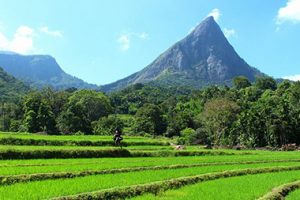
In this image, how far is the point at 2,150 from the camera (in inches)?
938

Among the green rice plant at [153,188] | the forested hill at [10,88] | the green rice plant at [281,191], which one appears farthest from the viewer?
the forested hill at [10,88]

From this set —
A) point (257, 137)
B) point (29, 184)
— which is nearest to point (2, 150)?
point (29, 184)

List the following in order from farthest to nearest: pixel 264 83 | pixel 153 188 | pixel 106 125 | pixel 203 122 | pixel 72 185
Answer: pixel 264 83, pixel 106 125, pixel 203 122, pixel 153 188, pixel 72 185

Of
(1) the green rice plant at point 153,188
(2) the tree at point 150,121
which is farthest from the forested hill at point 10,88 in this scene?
(1) the green rice plant at point 153,188

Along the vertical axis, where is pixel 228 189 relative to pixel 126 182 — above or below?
below

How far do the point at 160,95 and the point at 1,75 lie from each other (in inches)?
2588

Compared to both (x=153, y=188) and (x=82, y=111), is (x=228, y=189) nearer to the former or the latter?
(x=153, y=188)

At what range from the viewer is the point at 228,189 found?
17234mm

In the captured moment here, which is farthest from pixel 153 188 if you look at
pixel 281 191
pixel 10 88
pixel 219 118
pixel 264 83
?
pixel 10 88

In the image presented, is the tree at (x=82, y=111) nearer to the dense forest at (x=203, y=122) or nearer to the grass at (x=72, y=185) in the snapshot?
the dense forest at (x=203, y=122)

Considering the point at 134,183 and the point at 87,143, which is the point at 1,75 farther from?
the point at 134,183

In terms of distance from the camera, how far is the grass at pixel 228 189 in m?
15.2

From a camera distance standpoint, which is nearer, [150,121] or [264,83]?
[150,121]

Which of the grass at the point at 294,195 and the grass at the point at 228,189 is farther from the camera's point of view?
the grass at the point at 294,195
